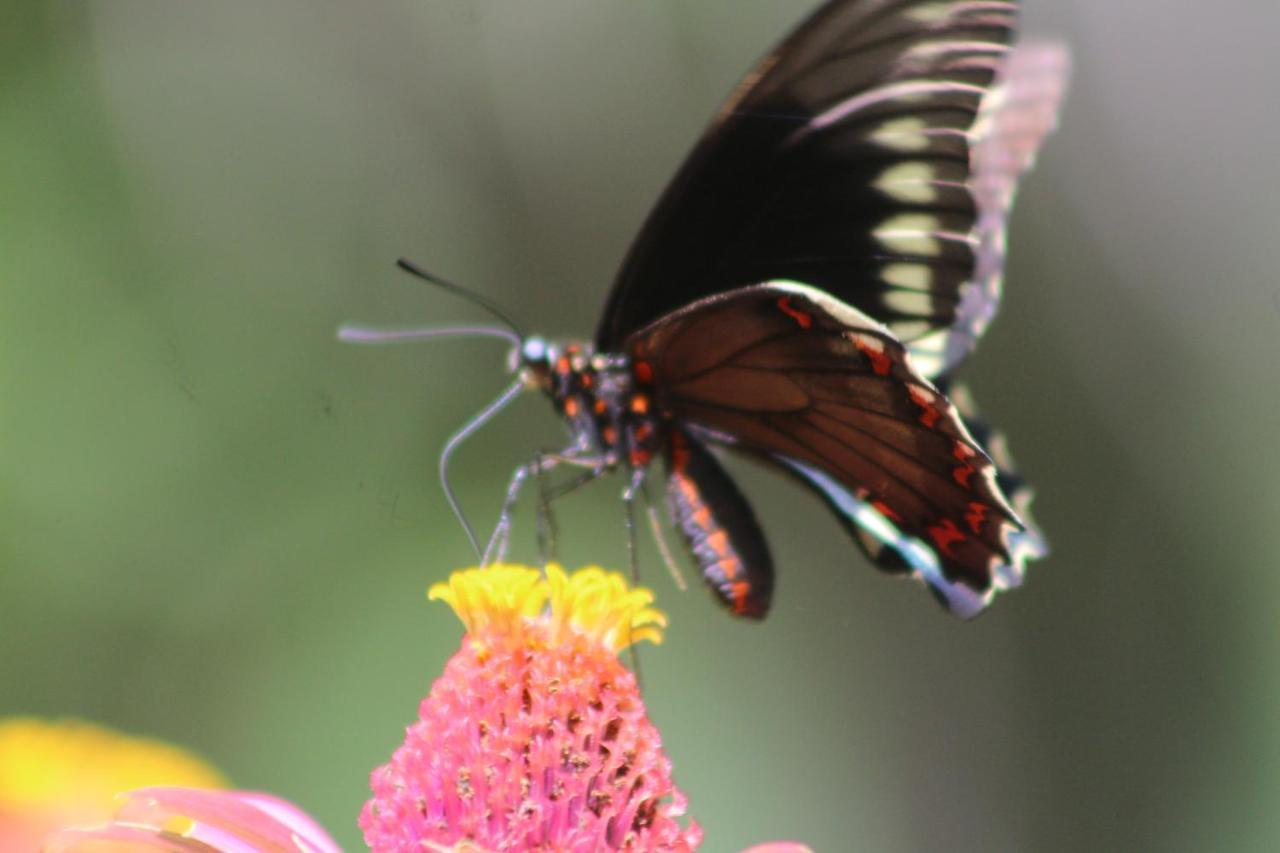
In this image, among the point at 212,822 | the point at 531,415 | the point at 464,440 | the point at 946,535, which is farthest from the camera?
the point at 531,415

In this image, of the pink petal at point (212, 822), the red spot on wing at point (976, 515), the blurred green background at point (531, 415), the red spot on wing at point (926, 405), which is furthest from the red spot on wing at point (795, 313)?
the blurred green background at point (531, 415)

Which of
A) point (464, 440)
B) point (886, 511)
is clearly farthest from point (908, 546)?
point (464, 440)

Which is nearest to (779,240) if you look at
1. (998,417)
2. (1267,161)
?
(998,417)

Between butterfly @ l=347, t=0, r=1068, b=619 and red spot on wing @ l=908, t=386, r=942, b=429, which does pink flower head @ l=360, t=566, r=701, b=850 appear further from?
red spot on wing @ l=908, t=386, r=942, b=429

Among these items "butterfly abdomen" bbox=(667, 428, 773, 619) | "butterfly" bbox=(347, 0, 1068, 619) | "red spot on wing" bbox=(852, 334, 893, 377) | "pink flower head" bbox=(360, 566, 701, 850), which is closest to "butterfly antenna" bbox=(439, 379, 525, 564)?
"butterfly" bbox=(347, 0, 1068, 619)

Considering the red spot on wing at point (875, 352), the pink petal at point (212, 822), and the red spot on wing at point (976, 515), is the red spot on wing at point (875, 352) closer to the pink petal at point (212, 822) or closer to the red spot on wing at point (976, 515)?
the red spot on wing at point (976, 515)

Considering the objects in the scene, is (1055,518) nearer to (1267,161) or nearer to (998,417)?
(998,417)

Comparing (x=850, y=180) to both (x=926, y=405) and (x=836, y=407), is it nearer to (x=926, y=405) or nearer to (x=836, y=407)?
(x=836, y=407)
